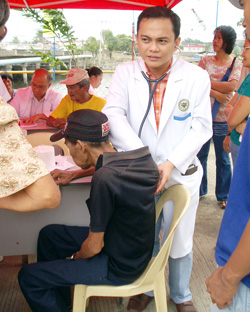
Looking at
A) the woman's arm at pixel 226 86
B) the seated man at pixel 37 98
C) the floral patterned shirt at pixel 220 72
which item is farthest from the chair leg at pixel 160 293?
the seated man at pixel 37 98

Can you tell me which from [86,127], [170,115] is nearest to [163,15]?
[170,115]

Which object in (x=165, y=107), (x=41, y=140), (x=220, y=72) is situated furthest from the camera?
(x=220, y=72)

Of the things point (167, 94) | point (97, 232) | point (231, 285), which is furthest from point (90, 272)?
point (167, 94)

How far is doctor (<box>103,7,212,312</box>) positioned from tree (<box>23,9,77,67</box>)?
4.55 m

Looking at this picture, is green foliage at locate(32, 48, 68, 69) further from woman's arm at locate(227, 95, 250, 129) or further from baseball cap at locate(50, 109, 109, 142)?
baseball cap at locate(50, 109, 109, 142)

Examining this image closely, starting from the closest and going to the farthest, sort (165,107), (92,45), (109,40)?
(165,107) < (109,40) < (92,45)

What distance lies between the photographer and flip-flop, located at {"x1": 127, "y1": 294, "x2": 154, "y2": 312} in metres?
2.26

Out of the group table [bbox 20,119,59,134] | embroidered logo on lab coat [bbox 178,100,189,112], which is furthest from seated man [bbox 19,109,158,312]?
table [bbox 20,119,59,134]

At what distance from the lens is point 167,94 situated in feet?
6.23

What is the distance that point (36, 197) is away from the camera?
4.17 ft

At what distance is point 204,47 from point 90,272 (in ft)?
21.1

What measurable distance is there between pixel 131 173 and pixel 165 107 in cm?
58

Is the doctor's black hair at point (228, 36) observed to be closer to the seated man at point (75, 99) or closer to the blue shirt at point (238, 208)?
the seated man at point (75, 99)

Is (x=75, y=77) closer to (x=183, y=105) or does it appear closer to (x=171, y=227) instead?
(x=183, y=105)
